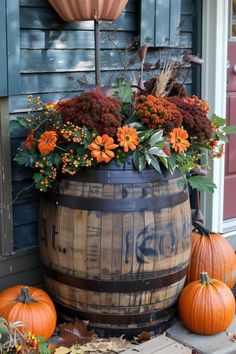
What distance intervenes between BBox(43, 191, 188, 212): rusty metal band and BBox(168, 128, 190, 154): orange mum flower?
8.7 inches

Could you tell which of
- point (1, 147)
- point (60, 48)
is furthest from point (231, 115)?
point (1, 147)

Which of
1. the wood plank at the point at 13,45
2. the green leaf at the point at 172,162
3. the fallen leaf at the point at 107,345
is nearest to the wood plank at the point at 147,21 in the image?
the wood plank at the point at 13,45

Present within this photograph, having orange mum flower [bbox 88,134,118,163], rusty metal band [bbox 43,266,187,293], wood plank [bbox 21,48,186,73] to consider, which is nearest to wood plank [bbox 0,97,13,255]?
wood plank [bbox 21,48,186,73]

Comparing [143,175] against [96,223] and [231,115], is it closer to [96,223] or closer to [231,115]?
[96,223]

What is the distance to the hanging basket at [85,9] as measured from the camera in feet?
9.93

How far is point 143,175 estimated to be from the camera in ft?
9.05

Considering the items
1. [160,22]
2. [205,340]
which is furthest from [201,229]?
[160,22]

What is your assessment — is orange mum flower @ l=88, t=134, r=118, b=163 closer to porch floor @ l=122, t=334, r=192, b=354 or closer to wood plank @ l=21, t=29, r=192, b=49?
wood plank @ l=21, t=29, r=192, b=49

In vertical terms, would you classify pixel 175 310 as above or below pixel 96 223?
below

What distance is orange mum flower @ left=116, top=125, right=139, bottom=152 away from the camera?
2.68 meters

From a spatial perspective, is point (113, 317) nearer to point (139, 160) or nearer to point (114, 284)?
point (114, 284)

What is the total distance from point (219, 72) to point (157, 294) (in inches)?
65.9

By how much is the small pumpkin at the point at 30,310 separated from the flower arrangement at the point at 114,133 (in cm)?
51

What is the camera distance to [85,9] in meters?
3.03
